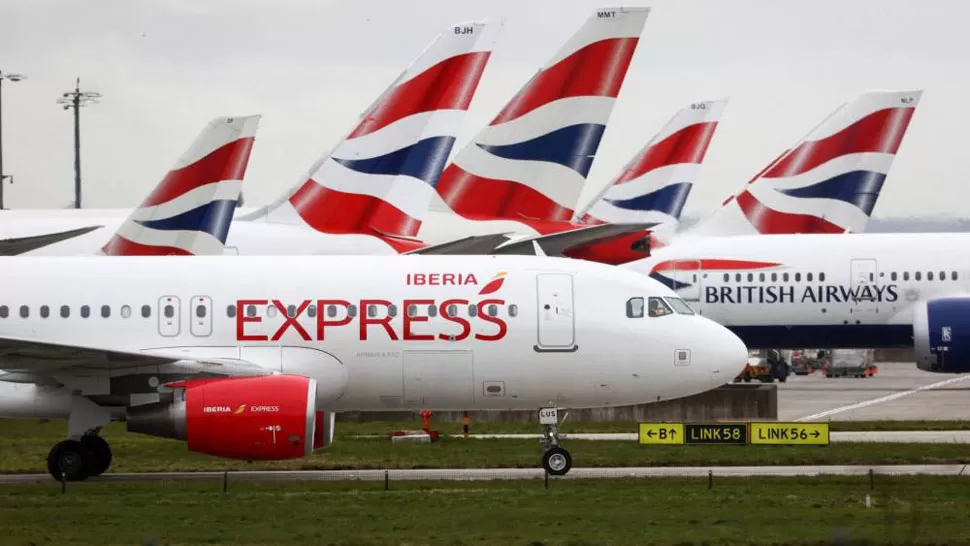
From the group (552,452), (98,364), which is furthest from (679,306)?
(98,364)

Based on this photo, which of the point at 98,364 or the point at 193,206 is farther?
the point at 193,206

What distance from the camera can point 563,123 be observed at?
147 feet

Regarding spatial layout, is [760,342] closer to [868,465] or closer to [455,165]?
[455,165]

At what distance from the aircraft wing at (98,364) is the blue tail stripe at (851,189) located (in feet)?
128

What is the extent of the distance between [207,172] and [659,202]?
Result: 85.3 feet

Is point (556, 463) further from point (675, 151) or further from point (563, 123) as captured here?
point (675, 151)

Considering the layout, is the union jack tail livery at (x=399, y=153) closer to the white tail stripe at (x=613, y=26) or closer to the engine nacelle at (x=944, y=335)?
the white tail stripe at (x=613, y=26)

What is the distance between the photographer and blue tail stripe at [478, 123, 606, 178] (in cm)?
4478

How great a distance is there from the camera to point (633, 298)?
3189 centimetres

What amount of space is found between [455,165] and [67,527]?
2288 cm

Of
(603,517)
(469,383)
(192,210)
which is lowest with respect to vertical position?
(603,517)

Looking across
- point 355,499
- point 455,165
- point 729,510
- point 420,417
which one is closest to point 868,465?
point 729,510

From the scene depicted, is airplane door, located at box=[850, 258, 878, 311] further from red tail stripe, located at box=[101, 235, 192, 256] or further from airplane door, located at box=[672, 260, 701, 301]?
red tail stripe, located at box=[101, 235, 192, 256]

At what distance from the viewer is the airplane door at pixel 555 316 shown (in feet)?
104
